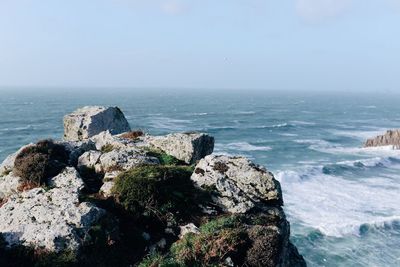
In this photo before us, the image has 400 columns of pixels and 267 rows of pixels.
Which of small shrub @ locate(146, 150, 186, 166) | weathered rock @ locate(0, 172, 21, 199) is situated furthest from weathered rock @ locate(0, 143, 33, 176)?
small shrub @ locate(146, 150, 186, 166)

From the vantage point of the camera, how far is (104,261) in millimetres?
11922

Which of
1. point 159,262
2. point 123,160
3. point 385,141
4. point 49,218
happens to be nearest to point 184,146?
point 123,160

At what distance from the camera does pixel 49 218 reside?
12.7m

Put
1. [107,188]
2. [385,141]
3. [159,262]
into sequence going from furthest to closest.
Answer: [385,141], [107,188], [159,262]

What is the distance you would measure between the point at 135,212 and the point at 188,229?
1.75 metres

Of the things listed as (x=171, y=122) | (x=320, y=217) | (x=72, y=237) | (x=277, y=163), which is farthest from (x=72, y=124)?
(x=171, y=122)

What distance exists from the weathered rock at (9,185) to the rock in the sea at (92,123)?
1199 cm

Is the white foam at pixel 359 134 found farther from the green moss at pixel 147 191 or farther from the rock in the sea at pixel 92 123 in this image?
the green moss at pixel 147 191

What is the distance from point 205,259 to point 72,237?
3.63 meters

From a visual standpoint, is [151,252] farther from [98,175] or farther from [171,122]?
[171,122]

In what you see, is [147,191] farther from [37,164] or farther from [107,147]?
[107,147]

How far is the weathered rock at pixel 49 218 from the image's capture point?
468 inches

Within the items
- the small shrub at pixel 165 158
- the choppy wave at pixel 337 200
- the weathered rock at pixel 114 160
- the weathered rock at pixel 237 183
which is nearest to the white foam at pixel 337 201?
the choppy wave at pixel 337 200

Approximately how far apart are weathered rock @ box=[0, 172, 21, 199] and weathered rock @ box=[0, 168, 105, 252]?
108 centimetres
